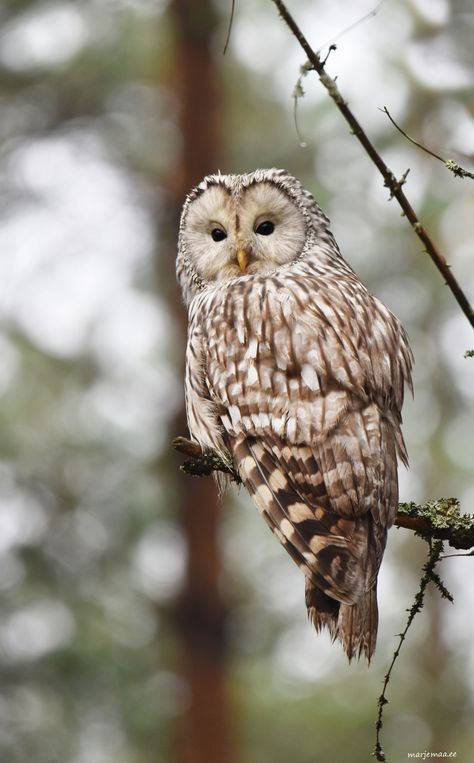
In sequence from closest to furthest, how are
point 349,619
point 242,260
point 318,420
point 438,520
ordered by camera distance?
point 438,520, point 349,619, point 318,420, point 242,260

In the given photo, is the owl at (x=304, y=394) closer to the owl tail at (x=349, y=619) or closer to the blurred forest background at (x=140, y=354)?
the owl tail at (x=349, y=619)

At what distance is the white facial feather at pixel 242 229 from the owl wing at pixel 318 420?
11.6 inches

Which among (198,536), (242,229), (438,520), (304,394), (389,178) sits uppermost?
(198,536)

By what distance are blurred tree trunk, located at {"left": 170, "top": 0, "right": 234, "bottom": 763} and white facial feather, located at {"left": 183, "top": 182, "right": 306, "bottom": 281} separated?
494 centimetres

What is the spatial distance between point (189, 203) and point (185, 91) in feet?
19.8

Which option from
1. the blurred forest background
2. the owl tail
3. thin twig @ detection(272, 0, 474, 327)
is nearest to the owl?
the owl tail

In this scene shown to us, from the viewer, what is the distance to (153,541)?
10.5m

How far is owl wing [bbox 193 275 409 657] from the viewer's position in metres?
3.24

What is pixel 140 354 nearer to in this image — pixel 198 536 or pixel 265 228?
pixel 198 536

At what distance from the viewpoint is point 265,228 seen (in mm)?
4406

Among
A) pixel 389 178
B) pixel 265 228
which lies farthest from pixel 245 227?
pixel 389 178

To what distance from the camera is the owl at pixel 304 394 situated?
3273 mm

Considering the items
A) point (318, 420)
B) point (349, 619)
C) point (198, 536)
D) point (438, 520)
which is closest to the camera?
point (438, 520)

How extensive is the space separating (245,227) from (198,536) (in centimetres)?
565
